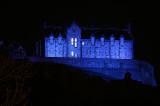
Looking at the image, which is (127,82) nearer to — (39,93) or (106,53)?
(39,93)

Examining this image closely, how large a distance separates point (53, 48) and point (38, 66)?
9.48 meters

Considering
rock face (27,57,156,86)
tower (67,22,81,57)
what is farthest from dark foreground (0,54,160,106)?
tower (67,22,81,57)

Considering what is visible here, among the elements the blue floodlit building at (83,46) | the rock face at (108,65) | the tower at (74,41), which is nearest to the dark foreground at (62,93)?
the rock face at (108,65)

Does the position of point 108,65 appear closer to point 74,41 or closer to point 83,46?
point 83,46

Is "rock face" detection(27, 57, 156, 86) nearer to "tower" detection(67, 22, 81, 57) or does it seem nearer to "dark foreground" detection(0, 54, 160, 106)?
"tower" detection(67, 22, 81, 57)

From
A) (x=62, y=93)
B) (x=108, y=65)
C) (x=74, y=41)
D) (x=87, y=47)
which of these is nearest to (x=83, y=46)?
(x=87, y=47)

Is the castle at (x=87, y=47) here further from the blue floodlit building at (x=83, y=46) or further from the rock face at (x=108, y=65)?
the rock face at (x=108, y=65)

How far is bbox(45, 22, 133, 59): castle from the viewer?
135 ft

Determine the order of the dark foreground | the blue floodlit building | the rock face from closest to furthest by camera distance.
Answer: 1. the dark foreground
2. the rock face
3. the blue floodlit building

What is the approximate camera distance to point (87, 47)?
41.5 m

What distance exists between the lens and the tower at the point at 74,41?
41025 mm

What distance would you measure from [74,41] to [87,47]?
11.9ft

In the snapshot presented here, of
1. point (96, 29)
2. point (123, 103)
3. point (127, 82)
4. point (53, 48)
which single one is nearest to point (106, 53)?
point (96, 29)

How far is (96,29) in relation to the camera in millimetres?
44469
